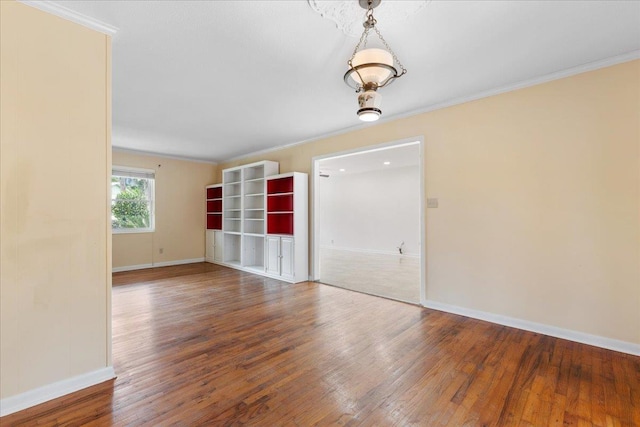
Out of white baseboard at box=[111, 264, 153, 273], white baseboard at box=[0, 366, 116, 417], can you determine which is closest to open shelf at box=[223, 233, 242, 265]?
white baseboard at box=[111, 264, 153, 273]

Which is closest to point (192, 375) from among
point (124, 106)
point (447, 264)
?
point (447, 264)

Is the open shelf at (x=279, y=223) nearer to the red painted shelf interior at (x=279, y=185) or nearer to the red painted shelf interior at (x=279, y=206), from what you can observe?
the red painted shelf interior at (x=279, y=206)

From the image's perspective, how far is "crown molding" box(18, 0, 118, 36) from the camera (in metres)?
1.82

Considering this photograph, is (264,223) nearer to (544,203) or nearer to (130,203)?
(130,203)

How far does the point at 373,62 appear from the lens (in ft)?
5.60

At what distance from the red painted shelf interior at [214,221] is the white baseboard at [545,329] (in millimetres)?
5407

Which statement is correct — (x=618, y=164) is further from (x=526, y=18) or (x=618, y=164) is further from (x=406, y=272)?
(x=406, y=272)

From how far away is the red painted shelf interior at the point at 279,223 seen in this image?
5.63 meters

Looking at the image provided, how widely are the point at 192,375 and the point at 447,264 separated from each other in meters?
2.98

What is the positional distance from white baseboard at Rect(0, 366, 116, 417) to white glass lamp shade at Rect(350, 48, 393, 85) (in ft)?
8.95

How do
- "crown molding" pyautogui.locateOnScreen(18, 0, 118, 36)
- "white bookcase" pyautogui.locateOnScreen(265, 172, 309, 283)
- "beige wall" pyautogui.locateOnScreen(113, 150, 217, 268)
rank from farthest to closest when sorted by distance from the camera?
"beige wall" pyautogui.locateOnScreen(113, 150, 217, 268) → "white bookcase" pyautogui.locateOnScreen(265, 172, 309, 283) → "crown molding" pyautogui.locateOnScreen(18, 0, 118, 36)

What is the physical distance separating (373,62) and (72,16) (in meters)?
2.09

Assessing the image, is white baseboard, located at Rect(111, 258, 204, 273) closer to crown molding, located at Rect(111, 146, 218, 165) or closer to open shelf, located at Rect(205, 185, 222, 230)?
open shelf, located at Rect(205, 185, 222, 230)

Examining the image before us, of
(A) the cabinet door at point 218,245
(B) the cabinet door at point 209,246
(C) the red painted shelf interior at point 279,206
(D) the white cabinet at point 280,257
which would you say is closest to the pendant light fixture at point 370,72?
(D) the white cabinet at point 280,257
